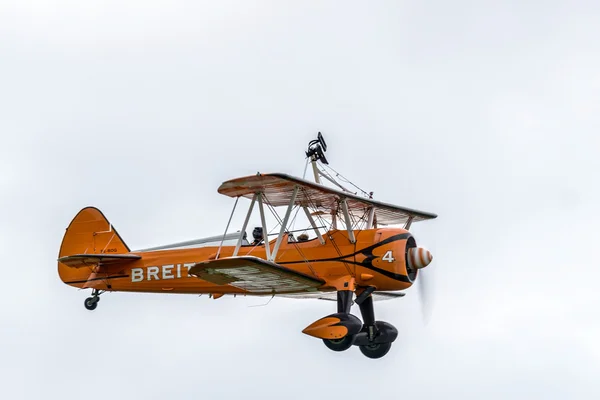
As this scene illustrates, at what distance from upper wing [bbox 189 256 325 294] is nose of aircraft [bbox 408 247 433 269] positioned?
1.69m

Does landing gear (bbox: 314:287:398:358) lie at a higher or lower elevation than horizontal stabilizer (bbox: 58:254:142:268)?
lower

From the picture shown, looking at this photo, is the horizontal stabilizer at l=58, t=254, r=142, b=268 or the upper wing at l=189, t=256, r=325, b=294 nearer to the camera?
the upper wing at l=189, t=256, r=325, b=294

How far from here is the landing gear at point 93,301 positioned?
2091 centimetres

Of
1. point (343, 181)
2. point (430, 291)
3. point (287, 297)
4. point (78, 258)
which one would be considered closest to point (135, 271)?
point (78, 258)

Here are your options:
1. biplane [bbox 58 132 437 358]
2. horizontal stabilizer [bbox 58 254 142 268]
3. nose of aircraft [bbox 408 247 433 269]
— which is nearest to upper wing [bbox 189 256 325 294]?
biplane [bbox 58 132 437 358]

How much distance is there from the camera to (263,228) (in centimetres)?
1809

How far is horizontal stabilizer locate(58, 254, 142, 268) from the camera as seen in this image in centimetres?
2033

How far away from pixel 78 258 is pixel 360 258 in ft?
19.7

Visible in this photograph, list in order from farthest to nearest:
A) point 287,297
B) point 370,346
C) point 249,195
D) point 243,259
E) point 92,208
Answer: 1. point 92,208
2. point 287,297
3. point 370,346
4. point 249,195
5. point 243,259

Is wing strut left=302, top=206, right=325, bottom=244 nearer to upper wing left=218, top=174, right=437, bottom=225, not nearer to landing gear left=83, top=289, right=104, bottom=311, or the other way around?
upper wing left=218, top=174, right=437, bottom=225

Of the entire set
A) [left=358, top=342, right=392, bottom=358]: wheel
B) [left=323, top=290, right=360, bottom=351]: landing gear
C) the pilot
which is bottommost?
[left=358, top=342, right=392, bottom=358]: wheel

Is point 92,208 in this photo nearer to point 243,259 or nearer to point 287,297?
point 287,297

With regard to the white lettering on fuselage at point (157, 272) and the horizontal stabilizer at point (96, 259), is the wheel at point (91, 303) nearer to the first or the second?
the horizontal stabilizer at point (96, 259)

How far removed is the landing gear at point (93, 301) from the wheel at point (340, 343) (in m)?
5.89
